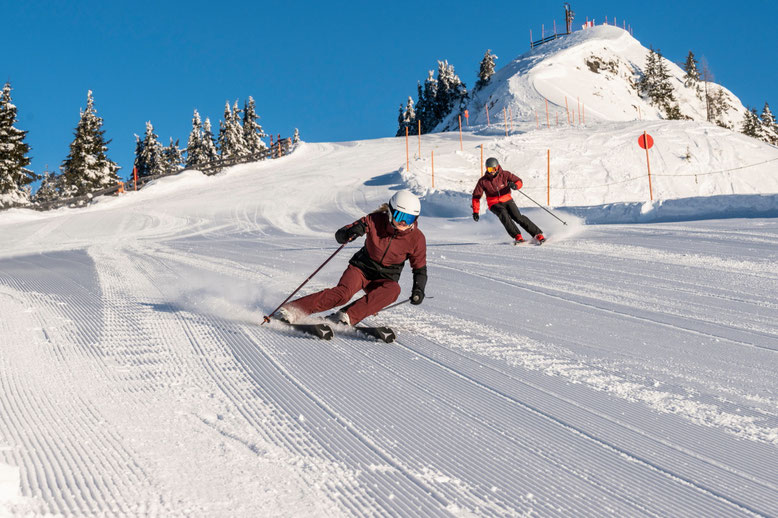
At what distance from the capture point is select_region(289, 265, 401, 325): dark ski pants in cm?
536

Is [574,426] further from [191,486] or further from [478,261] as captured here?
[478,261]

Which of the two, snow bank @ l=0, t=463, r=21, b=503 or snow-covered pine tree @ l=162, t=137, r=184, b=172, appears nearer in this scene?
snow bank @ l=0, t=463, r=21, b=503

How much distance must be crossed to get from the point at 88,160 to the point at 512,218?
3998cm

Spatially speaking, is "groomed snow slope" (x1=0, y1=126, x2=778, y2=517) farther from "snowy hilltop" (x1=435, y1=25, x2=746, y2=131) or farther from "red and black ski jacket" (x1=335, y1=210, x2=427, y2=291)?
"snowy hilltop" (x1=435, y1=25, x2=746, y2=131)

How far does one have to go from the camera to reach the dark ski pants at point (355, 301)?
536 cm

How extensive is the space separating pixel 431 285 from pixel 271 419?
476 cm

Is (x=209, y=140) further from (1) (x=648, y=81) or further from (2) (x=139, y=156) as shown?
(1) (x=648, y=81)

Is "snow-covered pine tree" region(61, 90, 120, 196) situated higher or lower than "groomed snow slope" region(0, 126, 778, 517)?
higher

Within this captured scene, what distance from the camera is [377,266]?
5.60 metres

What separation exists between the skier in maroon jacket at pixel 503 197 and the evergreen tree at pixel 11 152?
34905 mm

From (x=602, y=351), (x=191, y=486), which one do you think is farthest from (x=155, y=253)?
(x=191, y=486)

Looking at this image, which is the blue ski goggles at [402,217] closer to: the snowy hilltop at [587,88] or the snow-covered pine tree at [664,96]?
the snowy hilltop at [587,88]

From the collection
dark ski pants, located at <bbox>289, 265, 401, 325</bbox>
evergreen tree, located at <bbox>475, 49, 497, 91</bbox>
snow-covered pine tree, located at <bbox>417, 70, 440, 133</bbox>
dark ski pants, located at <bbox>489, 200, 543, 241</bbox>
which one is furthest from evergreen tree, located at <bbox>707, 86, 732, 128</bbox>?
dark ski pants, located at <bbox>289, 265, 401, 325</bbox>

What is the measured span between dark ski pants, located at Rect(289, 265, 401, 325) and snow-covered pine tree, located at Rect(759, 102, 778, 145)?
76.4m
